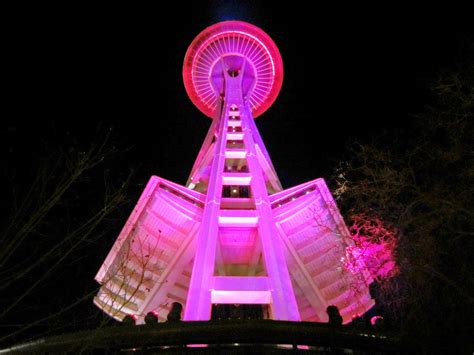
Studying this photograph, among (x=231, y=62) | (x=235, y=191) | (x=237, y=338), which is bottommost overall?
(x=237, y=338)

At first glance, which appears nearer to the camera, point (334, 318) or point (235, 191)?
point (334, 318)

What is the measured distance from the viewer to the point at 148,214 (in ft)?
75.8

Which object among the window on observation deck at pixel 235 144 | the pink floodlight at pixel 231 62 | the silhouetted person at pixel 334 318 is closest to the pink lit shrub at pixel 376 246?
the silhouetted person at pixel 334 318

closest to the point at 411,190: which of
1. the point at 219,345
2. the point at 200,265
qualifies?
the point at 219,345

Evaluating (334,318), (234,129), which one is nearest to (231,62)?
(234,129)

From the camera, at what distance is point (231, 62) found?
35688 mm

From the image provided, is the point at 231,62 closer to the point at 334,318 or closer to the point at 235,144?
the point at 235,144

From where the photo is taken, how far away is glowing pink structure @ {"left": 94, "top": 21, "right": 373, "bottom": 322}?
17359 mm

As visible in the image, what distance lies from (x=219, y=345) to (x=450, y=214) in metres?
4.66

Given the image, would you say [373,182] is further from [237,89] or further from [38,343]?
[237,89]

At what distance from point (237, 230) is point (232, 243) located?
72.9 inches

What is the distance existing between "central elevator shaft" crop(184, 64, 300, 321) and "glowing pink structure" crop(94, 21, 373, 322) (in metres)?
0.05

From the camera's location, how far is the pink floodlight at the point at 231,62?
3522 cm

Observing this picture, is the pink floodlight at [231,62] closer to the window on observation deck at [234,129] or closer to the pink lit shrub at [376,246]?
the window on observation deck at [234,129]
